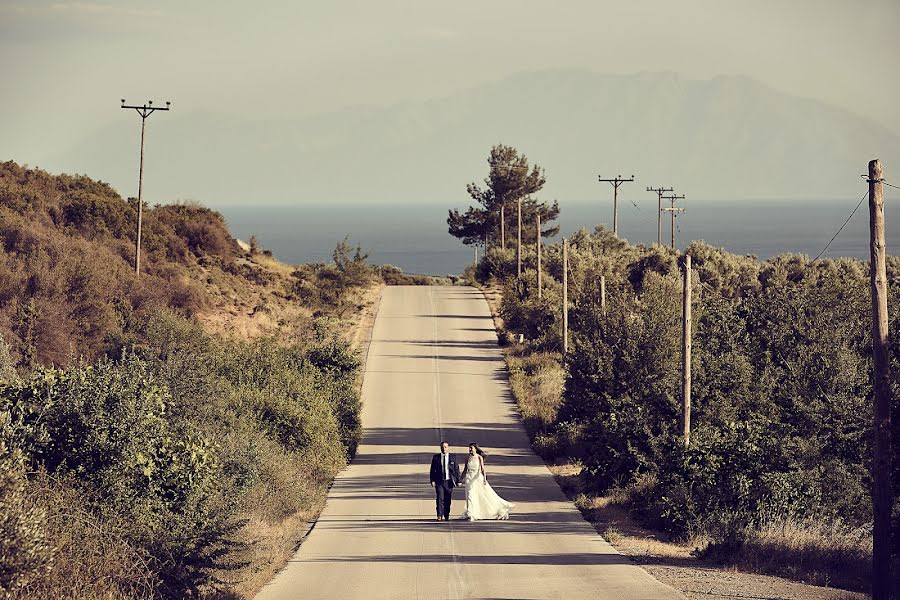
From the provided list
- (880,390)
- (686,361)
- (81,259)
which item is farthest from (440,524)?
(81,259)

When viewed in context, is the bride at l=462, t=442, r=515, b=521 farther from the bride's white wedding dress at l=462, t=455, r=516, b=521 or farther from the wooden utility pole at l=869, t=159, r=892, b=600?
the wooden utility pole at l=869, t=159, r=892, b=600

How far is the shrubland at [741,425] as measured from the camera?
2040 cm


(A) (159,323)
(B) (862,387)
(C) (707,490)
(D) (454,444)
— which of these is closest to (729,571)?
(C) (707,490)

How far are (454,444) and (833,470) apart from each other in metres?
14.1

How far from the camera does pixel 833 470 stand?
78.5 feet

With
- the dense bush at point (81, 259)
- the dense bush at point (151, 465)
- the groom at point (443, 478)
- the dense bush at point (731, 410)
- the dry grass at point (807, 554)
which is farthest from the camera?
the dense bush at point (81, 259)

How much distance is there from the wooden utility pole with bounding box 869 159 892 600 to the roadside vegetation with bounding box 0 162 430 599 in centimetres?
966

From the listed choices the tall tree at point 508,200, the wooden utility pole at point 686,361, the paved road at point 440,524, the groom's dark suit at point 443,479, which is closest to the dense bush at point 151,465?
the paved road at point 440,524

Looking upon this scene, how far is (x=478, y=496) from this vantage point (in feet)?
75.5

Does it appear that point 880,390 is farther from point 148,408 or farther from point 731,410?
point 148,408

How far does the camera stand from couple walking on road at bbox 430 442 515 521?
22594mm

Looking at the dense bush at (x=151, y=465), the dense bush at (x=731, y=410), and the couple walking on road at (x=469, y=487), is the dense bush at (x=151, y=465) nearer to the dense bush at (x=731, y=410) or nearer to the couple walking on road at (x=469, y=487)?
the couple walking on road at (x=469, y=487)

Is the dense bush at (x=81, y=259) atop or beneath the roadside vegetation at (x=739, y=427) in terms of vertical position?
atop

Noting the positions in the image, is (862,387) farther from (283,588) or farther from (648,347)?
(283,588)
